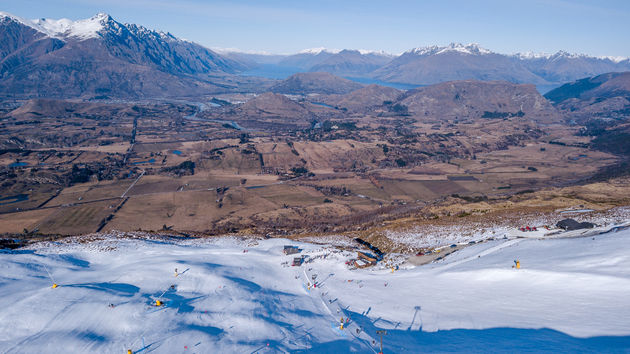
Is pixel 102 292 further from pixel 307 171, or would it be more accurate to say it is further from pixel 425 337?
pixel 307 171

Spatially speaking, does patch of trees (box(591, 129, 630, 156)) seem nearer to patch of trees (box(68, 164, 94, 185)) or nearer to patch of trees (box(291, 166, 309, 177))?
patch of trees (box(291, 166, 309, 177))

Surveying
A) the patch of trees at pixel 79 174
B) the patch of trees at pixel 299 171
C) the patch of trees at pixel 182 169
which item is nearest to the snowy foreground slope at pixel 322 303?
the patch of trees at pixel 79 174

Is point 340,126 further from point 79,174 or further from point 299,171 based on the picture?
point 79,174

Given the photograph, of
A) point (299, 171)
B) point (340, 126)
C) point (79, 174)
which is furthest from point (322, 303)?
point (340, 126)

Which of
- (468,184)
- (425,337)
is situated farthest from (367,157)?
(425,337)

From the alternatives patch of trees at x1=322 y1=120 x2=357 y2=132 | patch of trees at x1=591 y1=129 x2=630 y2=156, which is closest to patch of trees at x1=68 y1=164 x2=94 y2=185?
patch of trees at x1=322 y1=120 x2=357 y2=132

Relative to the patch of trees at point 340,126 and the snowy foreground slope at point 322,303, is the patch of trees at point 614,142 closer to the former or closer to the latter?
the patch of trees at point 340,126

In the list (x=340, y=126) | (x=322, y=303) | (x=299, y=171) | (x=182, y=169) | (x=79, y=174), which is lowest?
(x=79, y=174)

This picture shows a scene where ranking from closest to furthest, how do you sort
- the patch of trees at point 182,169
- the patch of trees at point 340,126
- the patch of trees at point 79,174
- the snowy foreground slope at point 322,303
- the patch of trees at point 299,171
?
the snowy foreground slope at point 322,303, the patch of trees at point 79,174, the patch of trees at point 182,169, the patch of trees at point 299,171, the patch of trees at point 340,126
